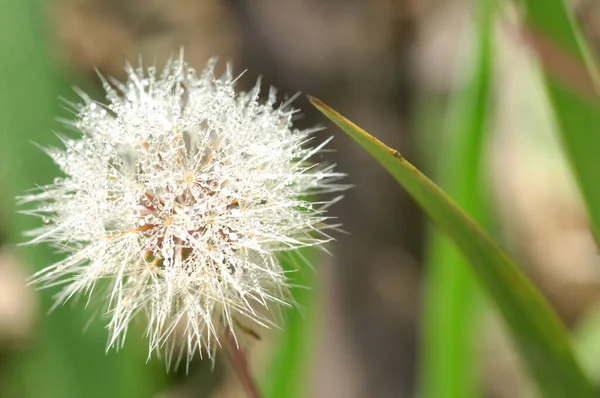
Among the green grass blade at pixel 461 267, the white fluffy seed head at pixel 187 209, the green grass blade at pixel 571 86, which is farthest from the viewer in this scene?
the green grass blade at pixel 461 267

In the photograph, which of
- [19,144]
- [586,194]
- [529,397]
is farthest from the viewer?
[529,397]

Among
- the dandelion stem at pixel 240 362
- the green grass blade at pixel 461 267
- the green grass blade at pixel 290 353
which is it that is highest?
the green grass blade at pixel 461 267

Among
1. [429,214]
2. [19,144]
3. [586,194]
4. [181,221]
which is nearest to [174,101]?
[181,221]

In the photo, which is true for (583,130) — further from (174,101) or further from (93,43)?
(93,43)

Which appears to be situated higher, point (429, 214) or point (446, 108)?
point (446, 108)

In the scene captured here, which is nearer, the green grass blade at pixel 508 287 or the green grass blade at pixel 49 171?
the green grass blade at pixel 508 287

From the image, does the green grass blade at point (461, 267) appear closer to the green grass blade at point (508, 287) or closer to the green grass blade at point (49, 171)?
the green grass blade at point (508, 287)

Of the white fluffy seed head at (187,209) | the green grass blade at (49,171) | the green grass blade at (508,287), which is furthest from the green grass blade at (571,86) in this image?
the green grass blade at (49,171)

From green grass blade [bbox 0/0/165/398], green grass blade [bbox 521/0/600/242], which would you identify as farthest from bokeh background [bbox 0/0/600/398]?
green grass blade [bbox 521/0/600/242]
